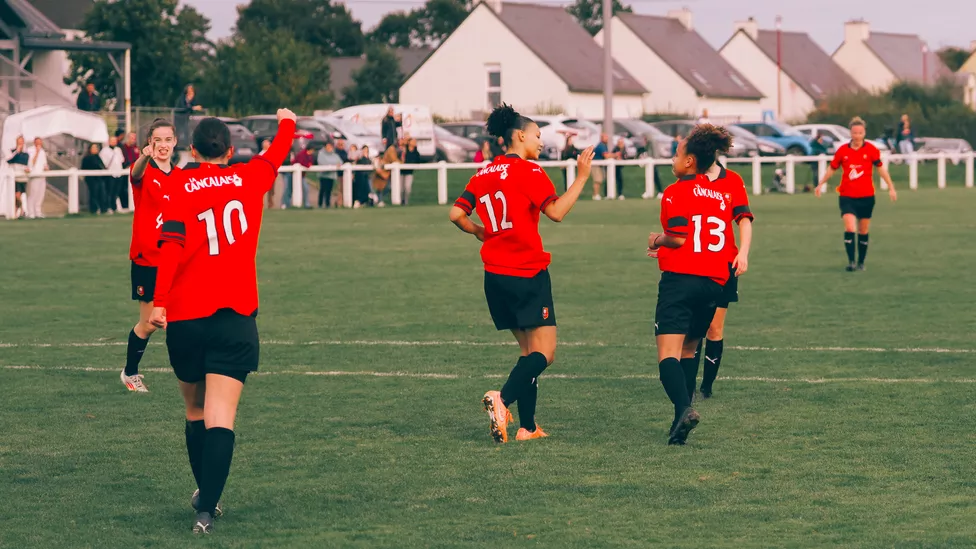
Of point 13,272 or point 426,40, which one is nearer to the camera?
point 13,272

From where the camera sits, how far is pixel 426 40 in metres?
126

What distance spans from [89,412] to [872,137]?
63644 millimetres

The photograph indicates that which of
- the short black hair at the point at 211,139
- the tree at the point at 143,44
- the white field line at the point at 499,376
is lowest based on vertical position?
the white field line at the point at 499,376

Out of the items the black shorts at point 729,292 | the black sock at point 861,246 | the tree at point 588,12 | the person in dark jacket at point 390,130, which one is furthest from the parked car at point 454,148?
the tree at point 588,12

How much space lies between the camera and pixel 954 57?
395 ft

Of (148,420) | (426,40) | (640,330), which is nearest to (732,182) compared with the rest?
(148,420)

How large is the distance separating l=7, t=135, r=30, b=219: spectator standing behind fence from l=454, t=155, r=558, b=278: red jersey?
2510 cm

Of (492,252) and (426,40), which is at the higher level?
(426,40)

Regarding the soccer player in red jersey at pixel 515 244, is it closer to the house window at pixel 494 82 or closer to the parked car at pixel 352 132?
the parked car at pixel 352 132

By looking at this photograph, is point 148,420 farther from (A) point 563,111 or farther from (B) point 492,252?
(A) point 563,111

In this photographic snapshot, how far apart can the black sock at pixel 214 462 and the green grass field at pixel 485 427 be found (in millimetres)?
174

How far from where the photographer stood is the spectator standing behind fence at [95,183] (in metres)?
32.9

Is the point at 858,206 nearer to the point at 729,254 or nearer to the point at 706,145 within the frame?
the point at 729,254

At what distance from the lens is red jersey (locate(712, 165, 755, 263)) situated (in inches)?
333
